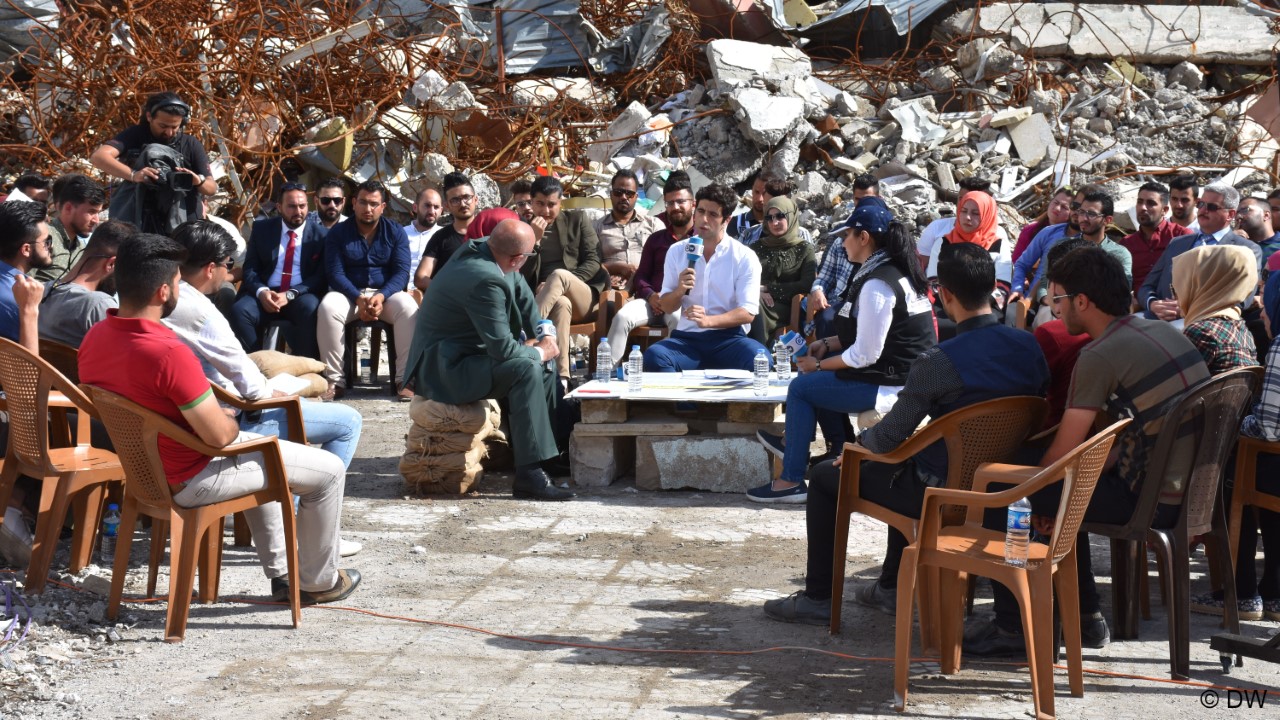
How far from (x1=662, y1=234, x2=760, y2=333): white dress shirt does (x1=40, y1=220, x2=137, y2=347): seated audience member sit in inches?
134

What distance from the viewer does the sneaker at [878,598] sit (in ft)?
15.6

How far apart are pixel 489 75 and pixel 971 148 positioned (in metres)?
5.37

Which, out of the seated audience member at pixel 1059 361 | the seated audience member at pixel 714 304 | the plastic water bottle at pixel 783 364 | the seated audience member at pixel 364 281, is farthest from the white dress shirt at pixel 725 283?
the seated audience member at pixel 1059 361

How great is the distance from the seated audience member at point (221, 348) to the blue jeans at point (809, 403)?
7.15 ft

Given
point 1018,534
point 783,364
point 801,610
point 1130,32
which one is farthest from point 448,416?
point 1130,32

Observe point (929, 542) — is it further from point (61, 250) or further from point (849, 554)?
point (61, 250)

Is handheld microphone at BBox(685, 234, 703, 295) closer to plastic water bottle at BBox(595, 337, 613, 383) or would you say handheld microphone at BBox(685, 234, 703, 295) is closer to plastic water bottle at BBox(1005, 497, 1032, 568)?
plastic water bottle at BBox(595, 337, 613, 383)

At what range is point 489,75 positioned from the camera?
14477mm

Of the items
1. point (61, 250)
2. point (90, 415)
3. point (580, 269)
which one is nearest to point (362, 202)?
point (580, 269)

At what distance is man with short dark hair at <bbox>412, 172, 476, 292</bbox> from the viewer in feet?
31.7

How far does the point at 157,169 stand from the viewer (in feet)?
26.9

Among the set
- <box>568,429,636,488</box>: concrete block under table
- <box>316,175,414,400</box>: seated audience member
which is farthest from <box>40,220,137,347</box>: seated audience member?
<box>316,175,414,400</box>: seated audience member

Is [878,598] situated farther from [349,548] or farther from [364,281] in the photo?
[364,281]

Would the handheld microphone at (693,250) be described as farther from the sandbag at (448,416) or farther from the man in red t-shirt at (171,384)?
the man in red t-shirt at (171,384)
